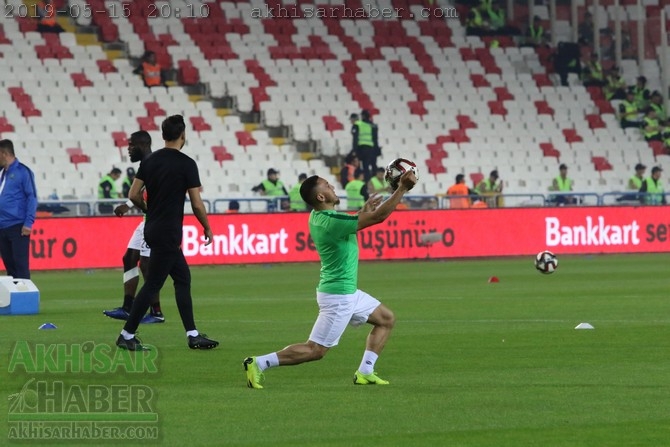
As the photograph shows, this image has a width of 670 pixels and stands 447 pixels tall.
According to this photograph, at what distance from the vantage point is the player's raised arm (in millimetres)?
10992

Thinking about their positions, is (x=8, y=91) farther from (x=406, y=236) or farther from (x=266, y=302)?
(x=266, y=302)

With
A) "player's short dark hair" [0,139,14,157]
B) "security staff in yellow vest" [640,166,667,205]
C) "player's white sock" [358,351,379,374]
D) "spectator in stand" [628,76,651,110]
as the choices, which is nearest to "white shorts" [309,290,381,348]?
"player's white sock" [358,351,379,374]

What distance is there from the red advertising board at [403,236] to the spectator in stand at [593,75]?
1331 cm

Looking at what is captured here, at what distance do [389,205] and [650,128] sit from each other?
123ft

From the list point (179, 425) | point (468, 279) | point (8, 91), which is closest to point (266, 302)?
point (468, 279)

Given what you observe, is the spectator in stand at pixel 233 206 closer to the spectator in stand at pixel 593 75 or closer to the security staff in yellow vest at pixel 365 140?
the security staff in yellow vest at pixel 365 140

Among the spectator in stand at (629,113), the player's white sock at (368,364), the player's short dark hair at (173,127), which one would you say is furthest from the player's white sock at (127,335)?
the spectator in stand at (629,113)

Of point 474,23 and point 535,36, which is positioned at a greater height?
point 474,23

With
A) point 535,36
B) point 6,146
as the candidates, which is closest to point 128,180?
point 6,146

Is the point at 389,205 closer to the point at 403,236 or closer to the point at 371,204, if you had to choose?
the point at 371,204

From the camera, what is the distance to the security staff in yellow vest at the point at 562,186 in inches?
1515

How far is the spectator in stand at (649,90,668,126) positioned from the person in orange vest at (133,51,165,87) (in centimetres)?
1559

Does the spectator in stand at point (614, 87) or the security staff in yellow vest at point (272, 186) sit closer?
the security staff in yellow vest at point (272, 186)

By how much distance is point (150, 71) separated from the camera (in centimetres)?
4175
